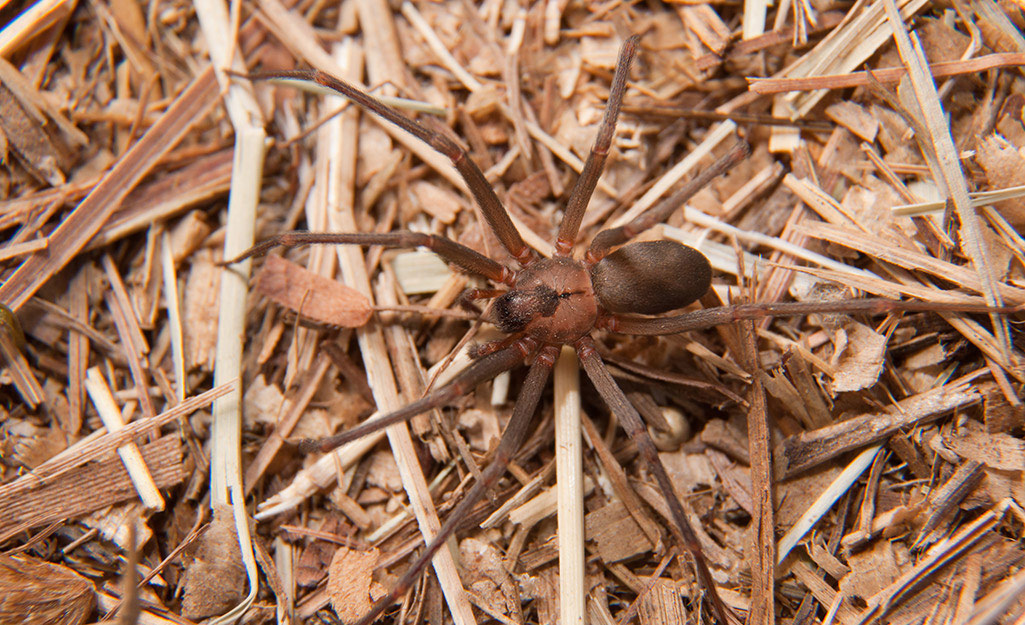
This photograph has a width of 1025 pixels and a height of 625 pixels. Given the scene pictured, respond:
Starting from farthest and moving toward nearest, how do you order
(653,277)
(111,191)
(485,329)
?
(485,329) < (111,191) < (653,277)

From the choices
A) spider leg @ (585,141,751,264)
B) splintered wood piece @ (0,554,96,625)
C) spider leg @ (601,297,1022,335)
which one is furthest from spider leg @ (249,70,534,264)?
splintered wood piece @ (0,554,96,625)

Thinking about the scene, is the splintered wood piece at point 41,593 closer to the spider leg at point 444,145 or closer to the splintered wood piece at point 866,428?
the spider leg at point 444,145

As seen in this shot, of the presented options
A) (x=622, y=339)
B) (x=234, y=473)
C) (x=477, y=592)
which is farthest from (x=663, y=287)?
(x=234, y=473)

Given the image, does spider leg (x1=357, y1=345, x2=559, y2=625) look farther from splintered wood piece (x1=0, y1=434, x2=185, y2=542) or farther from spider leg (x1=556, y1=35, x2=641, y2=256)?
splintered wood piece (x1=0, y1=434, x2=185, y2=542)

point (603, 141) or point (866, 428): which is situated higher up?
point (603, 141)

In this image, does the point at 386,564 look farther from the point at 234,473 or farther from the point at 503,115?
the point at 503,115

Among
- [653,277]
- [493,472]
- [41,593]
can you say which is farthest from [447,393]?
[41,593]

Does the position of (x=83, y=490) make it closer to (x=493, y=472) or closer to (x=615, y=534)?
(x=493, y=472)

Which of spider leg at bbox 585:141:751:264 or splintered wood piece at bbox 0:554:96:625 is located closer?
splintered wood piece at bbox 0:554:96:625
